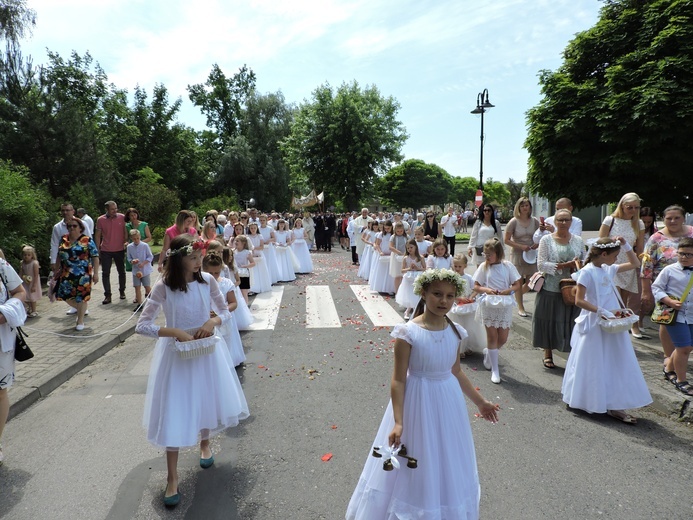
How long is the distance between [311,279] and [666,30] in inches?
443

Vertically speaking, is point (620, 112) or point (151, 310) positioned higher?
point (620, 112)

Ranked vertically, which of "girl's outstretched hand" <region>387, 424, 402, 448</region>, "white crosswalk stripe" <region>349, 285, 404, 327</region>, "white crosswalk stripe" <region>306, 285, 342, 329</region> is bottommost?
"white crosswalk stripe" <region>306, 285, 342, 329</region>

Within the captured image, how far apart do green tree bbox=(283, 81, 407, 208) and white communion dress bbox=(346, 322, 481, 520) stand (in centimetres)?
3168

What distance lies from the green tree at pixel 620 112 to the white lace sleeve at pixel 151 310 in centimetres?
1048

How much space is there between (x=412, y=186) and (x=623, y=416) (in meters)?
88.7

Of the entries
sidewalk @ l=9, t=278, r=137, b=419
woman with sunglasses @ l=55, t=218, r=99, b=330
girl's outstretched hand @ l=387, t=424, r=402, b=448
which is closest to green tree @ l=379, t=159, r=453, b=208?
sidewalk @ l=9, t=278, r=137, b=419

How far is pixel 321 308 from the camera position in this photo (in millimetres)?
10438

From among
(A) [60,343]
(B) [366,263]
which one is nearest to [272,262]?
(B) [366,263]

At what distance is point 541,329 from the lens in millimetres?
6113

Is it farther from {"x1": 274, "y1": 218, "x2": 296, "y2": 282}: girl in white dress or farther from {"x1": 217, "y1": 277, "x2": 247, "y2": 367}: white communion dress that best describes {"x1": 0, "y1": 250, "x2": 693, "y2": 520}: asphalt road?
{"x1": 274, "y1": 218, "x2": 296, "y2": 282}: girl in white dress

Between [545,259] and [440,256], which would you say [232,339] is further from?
[545,259]

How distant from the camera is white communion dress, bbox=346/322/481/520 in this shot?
8.58 feet

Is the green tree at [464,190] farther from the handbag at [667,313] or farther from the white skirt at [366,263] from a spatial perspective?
the handbag at [667,313]

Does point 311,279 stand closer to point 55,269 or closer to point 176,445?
point 55,269
